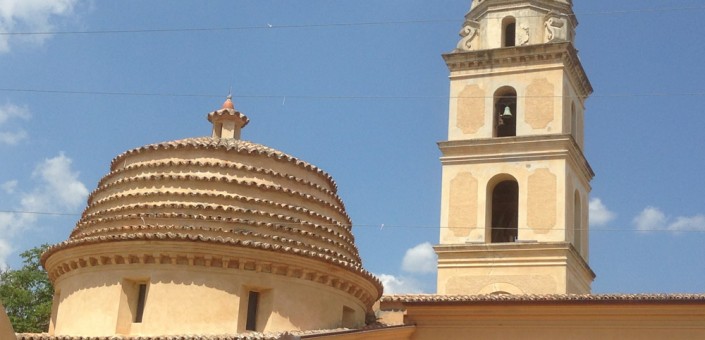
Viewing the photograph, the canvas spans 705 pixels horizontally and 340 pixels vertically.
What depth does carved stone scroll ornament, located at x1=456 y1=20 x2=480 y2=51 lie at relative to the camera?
30703mm

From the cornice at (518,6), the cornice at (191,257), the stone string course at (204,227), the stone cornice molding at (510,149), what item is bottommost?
the cornice at (191,257)

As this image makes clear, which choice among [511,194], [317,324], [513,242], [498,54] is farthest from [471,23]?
[317,324]

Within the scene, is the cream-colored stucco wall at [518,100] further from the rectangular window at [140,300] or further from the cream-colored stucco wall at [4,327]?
the cream-colored stucco wall at [4,327]

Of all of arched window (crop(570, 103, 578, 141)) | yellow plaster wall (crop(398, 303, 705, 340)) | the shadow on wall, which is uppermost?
arched window (crop(570, 103, 578, 141))

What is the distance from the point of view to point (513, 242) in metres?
27.8

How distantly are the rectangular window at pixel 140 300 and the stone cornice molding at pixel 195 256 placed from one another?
1.68 feet

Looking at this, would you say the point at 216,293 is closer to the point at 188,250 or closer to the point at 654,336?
the point at 188,250

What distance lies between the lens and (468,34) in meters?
30.8

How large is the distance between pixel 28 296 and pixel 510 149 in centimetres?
2045

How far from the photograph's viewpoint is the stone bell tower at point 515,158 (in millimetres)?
27578

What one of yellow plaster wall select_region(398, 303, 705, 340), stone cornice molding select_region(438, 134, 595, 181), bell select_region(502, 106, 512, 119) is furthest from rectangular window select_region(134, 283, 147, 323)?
bell select_region(502, 106, 512, 119)

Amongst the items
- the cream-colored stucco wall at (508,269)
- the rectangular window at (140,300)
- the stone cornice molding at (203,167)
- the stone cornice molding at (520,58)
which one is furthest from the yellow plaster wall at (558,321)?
the stone cornice molding at (520,58)

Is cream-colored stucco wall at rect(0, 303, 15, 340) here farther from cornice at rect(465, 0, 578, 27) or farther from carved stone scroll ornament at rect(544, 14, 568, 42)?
cornice at rect(465, 0, 578, 27)

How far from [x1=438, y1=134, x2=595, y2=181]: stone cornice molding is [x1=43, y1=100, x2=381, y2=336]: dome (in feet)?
31.4
